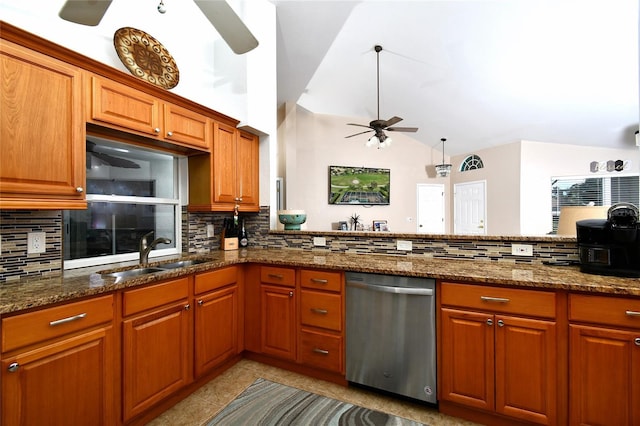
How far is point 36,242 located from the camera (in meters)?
1.71

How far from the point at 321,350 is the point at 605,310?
1626 mm

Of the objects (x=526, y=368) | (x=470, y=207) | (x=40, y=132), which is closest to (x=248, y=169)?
(x=40, y=132)

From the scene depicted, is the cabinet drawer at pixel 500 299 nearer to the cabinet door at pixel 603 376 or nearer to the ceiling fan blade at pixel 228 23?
the cabinet door at pixel 603 376

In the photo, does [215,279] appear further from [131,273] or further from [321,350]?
[321,350]

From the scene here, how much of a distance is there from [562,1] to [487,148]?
3.92m

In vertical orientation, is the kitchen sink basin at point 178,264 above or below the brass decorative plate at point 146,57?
below

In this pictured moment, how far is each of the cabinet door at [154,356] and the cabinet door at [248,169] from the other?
126cm

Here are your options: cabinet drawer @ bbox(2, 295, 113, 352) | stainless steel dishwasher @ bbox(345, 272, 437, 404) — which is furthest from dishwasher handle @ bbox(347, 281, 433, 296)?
cabinet drawer @ bbox(2, 295, 113, 352)

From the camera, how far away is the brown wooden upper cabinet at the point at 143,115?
5.60 feet

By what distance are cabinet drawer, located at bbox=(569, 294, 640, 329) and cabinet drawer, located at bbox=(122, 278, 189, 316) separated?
2205 millimetres

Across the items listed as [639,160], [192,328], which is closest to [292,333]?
[192,328]

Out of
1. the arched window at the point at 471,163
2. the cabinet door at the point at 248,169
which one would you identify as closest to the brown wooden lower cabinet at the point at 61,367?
the cabinet door at the point at 248,169

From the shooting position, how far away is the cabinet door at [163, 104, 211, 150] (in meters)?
2.14

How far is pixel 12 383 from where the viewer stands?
3.75 ft
